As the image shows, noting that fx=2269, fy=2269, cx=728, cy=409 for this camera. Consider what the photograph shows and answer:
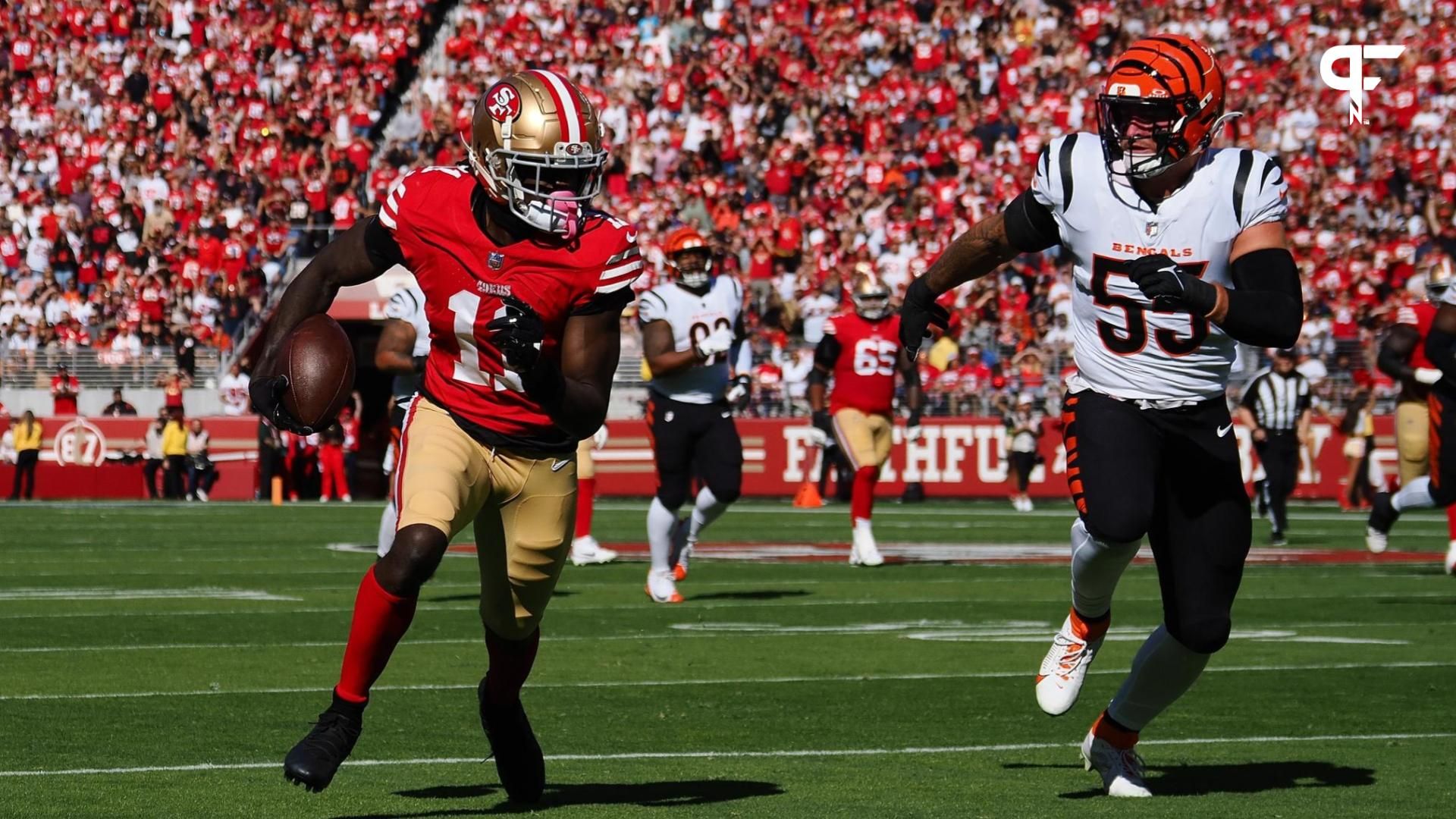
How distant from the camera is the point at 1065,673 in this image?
19.9 feet

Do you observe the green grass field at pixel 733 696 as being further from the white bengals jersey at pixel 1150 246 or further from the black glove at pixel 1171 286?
the black glove at pixel 1171 286

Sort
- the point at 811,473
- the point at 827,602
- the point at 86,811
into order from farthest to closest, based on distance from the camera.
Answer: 1. the point at 811,473
2. the point at 827,602
3. the point at 86,811

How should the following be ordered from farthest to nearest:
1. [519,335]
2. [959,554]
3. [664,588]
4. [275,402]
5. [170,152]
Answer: [170,152], [959,554], [664,588], [275,402], [519,335]

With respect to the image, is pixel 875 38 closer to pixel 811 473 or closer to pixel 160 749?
pixel 811 473

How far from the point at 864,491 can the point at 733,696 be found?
6.88m

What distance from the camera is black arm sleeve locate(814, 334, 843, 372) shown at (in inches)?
607

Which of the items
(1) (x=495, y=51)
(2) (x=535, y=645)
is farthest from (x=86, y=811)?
(1) (x=495, y=51)

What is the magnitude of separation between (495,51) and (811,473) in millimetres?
9856

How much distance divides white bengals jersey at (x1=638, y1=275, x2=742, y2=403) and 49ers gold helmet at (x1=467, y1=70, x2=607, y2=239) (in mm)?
6222

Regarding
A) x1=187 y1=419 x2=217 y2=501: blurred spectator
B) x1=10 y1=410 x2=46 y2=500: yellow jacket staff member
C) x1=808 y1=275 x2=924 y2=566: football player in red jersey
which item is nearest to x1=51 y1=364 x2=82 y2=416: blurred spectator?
x1=10 y1=410 x2=46 y2=500: yellow jacket staff member

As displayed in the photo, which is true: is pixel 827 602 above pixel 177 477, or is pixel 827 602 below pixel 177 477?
above


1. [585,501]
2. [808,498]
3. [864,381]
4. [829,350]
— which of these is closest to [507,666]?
[585,501]

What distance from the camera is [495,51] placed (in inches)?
1262

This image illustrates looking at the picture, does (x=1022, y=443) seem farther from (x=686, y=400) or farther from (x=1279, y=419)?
(x=686, y=400)
